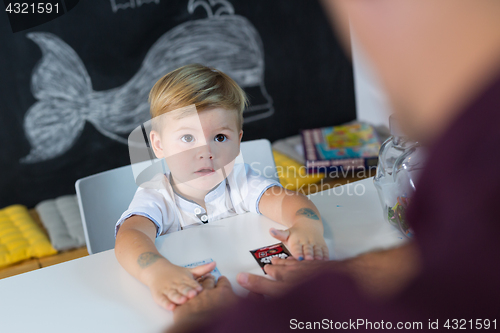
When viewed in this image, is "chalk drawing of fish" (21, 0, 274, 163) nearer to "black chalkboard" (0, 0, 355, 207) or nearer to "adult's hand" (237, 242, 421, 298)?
"black chalkboard" (0, 0, 355, 207)

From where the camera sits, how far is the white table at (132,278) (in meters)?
0.53

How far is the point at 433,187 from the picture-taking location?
260 millimetres

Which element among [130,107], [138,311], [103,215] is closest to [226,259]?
[138,311]

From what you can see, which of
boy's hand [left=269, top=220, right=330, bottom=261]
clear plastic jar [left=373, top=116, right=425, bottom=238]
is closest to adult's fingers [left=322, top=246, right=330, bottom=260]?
boy's hand [left=269, top=220, right=330, bottom=261]

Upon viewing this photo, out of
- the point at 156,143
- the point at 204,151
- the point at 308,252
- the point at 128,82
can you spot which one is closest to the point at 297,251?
the point at 308,252

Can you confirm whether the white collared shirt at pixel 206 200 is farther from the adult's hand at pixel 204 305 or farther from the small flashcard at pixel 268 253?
the adult's hand at pixel 204 305

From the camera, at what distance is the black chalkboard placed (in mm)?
1865

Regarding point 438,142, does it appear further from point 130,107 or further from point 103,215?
point 130,107

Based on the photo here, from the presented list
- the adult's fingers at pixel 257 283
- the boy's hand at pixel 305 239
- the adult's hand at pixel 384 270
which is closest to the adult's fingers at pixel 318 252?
the boy's hand at pixel 305 239

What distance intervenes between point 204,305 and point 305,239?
218 millimetres

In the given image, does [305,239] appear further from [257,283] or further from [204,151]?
[204,151]

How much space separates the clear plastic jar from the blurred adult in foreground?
29 cm

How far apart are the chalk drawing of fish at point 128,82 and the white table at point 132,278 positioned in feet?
4.43

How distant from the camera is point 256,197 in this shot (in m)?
0.90
